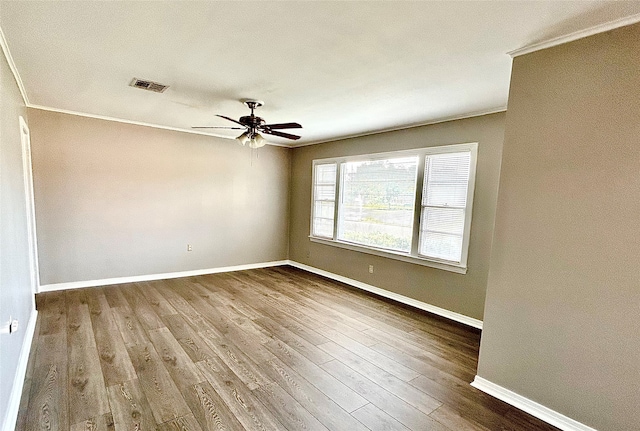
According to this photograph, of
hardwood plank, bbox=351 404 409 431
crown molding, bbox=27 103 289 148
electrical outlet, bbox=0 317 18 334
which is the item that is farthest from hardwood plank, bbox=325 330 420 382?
Result: crown molding, bbox=27 103 289 148

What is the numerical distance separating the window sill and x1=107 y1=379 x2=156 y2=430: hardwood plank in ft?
11.2

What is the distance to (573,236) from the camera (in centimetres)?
191

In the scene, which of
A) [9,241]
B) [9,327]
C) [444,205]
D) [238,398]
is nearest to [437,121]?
[444,205]

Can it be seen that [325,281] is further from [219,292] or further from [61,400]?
[61,400]

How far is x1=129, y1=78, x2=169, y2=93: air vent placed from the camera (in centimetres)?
285

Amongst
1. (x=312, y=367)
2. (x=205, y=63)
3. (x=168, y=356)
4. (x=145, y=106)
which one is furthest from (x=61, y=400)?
(x=145, y=106)

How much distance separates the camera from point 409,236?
14.2ft

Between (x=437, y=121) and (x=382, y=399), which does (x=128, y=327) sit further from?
(x=437, y=121)

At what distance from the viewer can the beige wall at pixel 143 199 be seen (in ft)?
13.8

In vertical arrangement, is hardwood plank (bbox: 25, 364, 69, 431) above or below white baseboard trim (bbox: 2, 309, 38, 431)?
below

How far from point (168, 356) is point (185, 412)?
0.83m

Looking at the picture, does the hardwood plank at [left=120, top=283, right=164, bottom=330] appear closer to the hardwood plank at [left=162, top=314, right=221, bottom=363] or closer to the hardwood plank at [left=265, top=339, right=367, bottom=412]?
the hardwood plank at [left=162, top=314, right=221, bottom=363]

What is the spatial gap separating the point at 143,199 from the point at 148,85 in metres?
2.45

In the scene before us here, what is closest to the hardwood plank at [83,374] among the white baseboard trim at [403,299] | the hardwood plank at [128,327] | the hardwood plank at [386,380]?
the hardwood plank at [128,327]
